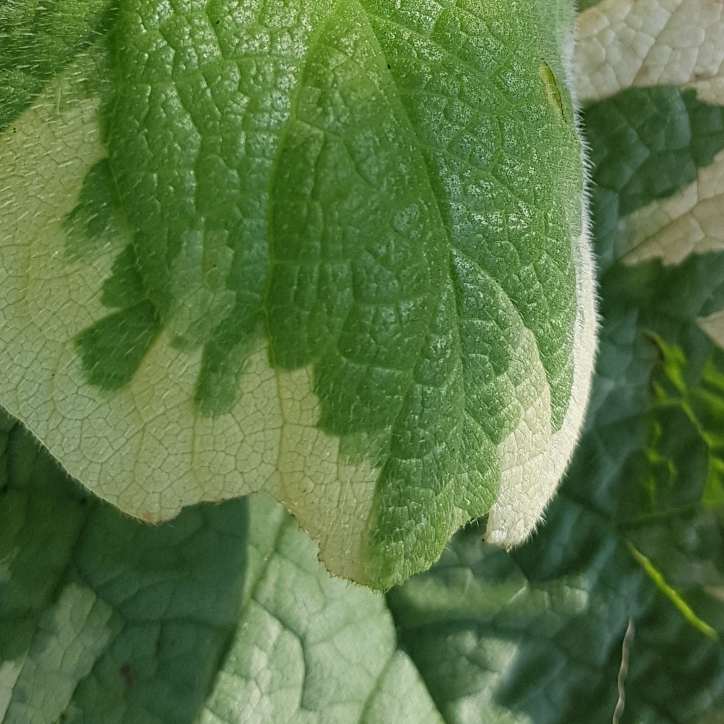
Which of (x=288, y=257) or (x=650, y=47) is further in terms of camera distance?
(x=650, y=47)

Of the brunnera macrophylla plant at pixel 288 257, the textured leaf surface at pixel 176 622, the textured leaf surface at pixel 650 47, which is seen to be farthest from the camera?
the textured leaf surface at pixel 650 47

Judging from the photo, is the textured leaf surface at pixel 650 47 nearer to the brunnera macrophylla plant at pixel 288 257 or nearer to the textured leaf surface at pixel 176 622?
the brunnera macrophylla plant at pixel 288 257

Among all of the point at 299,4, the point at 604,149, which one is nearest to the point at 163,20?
the point at 299,4

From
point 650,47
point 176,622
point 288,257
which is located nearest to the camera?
point 288,257

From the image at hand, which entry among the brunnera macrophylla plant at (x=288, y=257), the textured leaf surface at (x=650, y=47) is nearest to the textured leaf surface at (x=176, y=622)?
the brunnera macrophylla plant at (x=288, y=257)

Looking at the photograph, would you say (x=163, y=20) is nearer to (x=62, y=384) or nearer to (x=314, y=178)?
(x=314, y=178)

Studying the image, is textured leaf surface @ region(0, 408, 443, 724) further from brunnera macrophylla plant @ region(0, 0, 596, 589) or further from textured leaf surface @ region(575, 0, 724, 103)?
textured leaf surface @ region(575, 0, 724, 103)

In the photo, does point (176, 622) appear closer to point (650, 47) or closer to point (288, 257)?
point (288, 257)

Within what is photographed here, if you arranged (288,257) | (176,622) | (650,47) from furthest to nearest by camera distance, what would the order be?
(650,47) → (176,622) → (288,257)

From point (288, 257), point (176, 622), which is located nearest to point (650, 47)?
point (288, 257)
